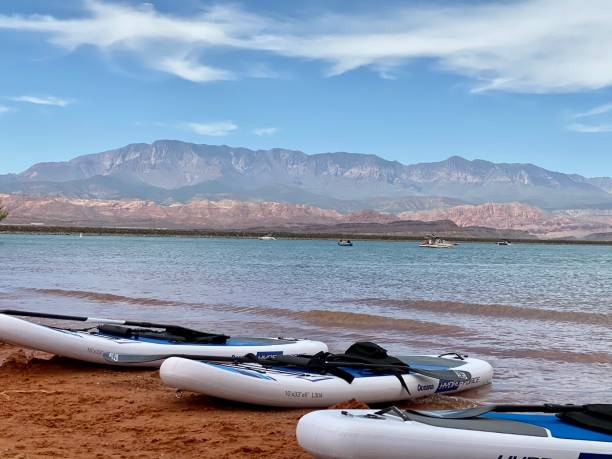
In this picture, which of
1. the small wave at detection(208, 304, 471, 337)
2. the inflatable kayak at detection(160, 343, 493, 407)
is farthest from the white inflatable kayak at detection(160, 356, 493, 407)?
the small wave at detection(208, 304, 471, 337)

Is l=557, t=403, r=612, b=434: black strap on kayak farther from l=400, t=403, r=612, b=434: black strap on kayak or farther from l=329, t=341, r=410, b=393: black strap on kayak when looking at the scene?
l=329, t=341, r=410, b=393: black strap on kayak

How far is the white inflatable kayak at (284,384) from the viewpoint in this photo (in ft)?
26.6

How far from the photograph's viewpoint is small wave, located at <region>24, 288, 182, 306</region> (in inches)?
874

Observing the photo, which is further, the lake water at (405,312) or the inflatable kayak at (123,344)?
the lake water at (405,312)

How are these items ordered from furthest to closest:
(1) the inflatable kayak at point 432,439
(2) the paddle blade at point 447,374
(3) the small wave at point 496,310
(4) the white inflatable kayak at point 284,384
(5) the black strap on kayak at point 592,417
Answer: (3) the small wave at point 496,310 → (2) the paddle blade at point 447,374 → (4) the white inflatable kayak at point 284,384 → (5) the black strap on kayak at point 592,417 → (1) the inflatable kayak at point 432,439

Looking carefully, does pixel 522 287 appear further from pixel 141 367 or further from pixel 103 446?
pixel 103 446

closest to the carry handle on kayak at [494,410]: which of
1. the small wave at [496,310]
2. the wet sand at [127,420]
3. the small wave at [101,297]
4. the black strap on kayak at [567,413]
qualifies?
the black strap on kayak at [567,413]

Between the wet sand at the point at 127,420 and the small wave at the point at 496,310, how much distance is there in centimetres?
1111

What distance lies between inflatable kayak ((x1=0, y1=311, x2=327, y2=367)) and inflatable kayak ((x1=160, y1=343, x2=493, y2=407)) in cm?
165

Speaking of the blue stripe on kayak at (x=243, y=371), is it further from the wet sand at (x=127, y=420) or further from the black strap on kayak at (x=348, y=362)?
the black strap on kayak at (x=348, y=362)

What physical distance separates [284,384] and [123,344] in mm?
3271

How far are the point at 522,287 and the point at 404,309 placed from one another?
38.7 ft

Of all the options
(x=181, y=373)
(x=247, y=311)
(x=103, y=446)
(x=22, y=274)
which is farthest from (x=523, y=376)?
(x=22, y=274)

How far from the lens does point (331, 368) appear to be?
8781 mm
